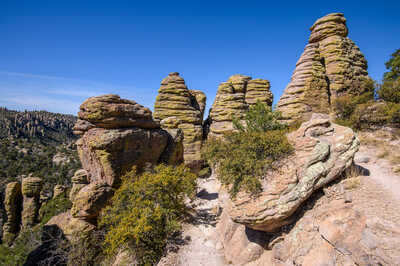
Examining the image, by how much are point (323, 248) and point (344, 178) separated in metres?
3.47

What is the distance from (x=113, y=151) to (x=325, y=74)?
24167mm

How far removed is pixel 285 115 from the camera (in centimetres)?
2088

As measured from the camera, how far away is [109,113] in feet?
41.1

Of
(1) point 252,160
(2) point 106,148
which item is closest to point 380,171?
(1) point 252,160

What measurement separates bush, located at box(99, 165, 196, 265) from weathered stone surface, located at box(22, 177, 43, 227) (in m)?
33.3

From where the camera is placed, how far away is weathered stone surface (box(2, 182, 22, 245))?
32094mm

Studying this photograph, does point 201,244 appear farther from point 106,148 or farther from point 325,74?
point 325,74

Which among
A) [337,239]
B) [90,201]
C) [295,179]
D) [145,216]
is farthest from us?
[90,201]

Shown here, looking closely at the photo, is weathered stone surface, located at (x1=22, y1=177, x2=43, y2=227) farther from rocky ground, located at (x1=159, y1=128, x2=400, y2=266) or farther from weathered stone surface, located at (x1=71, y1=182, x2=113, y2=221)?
rocky ground, located at (x1=159, y1=128, x2=400, y2=266)

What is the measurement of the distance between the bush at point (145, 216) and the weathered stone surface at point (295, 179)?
14.0 ft

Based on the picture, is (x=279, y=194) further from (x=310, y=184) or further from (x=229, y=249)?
(x=229, y=249)

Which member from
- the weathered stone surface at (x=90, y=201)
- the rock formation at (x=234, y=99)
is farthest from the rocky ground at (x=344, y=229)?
the rock formation at (x=234, y=99)

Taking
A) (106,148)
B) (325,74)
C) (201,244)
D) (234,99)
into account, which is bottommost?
(201,244)

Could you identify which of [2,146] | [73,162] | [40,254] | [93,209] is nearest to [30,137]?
[2,146]
